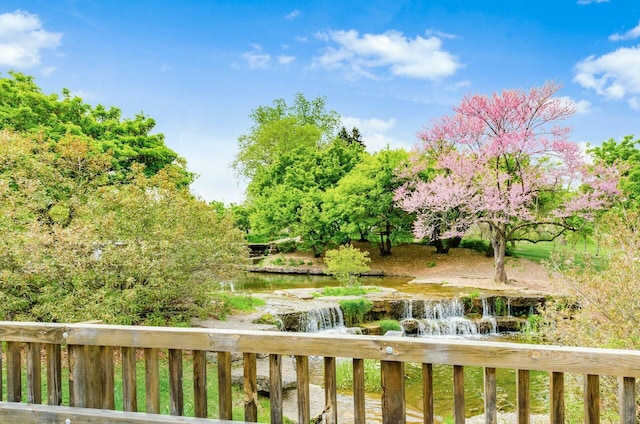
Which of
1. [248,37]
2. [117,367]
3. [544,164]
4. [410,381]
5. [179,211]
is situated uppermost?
[248,37]

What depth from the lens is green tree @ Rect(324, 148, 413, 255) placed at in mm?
21656

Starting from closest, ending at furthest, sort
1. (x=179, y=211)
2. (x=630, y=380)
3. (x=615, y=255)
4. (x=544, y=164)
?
1. (x=630, y=380)
2. (x=615, y=255)
3. (x=179, y=211)
4. (x=544, y=164)

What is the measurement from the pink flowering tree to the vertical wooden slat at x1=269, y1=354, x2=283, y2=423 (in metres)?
14.6

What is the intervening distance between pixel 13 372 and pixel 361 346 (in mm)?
2156

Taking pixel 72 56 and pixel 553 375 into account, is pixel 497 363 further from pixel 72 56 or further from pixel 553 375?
pixel 72 56

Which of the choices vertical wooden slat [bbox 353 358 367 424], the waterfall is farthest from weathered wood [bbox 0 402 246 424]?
the waterfall

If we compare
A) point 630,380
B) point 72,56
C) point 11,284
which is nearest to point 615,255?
point 630,380

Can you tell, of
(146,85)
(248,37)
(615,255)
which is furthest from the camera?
(248,37)

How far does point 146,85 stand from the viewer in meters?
14.5

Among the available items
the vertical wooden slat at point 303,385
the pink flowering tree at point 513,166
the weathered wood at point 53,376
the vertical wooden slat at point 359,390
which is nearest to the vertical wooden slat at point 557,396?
the vertical wooden slat at point 359,390

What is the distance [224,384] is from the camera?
2.48 metres

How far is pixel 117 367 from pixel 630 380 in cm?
552

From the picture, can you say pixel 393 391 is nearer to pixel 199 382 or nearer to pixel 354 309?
pixel 199 382

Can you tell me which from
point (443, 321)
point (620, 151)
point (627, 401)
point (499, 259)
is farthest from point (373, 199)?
point (627, 401)
